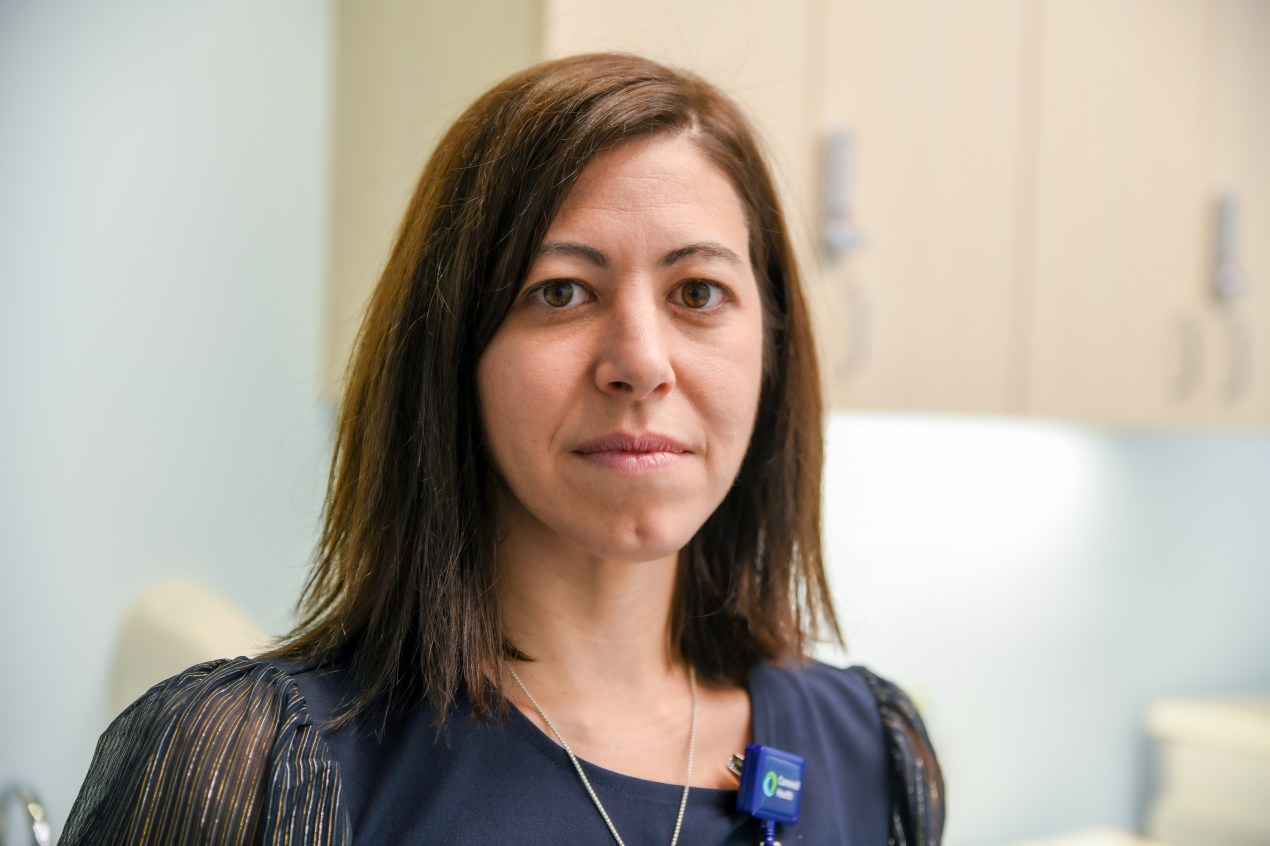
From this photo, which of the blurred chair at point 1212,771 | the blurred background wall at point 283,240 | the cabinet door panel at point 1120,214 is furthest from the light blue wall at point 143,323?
the blurred chair at point 1212,771

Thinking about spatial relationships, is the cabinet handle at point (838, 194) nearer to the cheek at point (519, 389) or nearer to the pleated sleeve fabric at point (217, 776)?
the cheek at point (519, 389)

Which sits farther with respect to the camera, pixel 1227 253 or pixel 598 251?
pixel 1227 253

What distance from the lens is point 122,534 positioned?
5.75 feet

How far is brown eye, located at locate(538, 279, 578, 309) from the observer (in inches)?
35.5

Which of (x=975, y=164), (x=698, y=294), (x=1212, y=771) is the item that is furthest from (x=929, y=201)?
(x=1212, y=771)

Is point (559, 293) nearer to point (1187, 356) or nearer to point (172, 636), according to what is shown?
point (172, 636)

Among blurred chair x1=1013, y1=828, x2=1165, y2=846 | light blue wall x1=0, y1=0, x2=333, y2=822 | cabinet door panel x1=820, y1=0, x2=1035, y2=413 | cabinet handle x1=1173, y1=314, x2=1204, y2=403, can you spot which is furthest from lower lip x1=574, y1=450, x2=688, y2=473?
blurred chair x1=1013, y1=828, x2=1165, y2=846

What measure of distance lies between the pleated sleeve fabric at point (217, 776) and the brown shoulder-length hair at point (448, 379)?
6cm

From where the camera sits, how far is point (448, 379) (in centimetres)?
91

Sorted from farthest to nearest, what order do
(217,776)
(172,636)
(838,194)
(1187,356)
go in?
(1187,356) < (838,194) < (172,636) < (217,776)

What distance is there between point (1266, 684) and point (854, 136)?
6.85ft

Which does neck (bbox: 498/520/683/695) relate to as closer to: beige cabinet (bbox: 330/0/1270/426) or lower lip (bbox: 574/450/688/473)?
lower lip (bbox: 574/450/688/473)

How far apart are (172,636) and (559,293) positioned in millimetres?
948

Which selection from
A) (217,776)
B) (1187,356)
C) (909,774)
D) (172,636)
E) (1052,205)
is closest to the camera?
(217,776)
